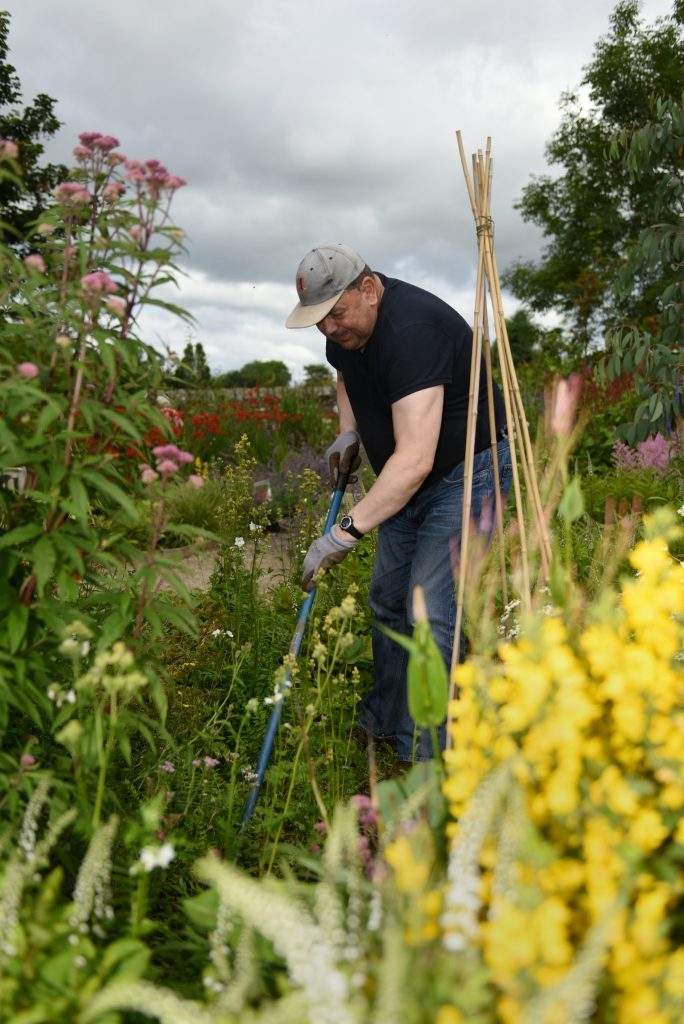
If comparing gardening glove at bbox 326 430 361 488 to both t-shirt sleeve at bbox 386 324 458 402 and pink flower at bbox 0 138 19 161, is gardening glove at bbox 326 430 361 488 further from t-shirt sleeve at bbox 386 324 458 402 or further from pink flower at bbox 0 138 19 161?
pink flower at bbox 0 138 19 161

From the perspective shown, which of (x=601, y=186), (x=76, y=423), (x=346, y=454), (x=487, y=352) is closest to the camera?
(x=76, y=423)

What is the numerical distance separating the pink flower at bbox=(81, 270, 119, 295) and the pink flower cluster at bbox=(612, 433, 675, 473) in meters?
4.48

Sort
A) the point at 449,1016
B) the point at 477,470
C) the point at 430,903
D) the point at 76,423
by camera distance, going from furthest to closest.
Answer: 1. the point at 477,470
2. the point at 76,423
3. the point at 430,903
4. the point at 449,1016

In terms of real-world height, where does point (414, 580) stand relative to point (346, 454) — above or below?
below

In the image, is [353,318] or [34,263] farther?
[353,318]

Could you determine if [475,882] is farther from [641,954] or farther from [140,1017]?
[140,1017]

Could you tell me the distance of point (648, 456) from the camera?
5.68 metres

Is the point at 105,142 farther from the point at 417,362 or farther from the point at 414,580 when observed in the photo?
the point at 414,580

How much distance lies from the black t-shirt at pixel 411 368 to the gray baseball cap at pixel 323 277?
0.23 meters

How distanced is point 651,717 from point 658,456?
4.58 metres

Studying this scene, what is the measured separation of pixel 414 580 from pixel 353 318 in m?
1.02

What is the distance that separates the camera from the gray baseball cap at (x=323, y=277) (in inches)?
112

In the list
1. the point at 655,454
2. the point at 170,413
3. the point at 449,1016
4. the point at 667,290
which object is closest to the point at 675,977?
the point at 449,1016

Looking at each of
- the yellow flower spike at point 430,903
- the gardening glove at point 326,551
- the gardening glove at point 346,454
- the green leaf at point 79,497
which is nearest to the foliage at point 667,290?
the gardening glove at point 346,454
